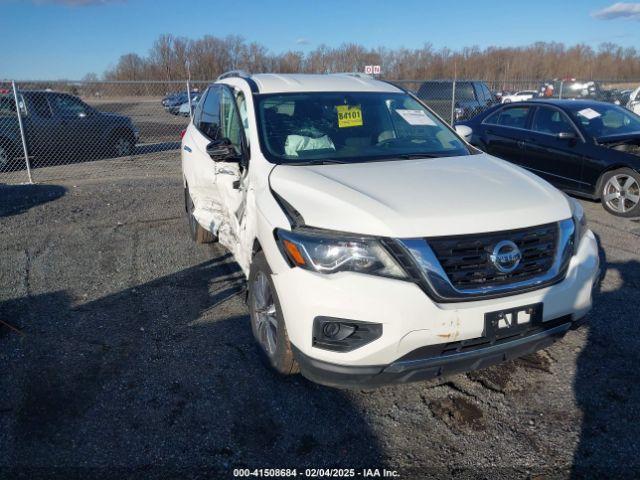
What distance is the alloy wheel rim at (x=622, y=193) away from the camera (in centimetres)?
709

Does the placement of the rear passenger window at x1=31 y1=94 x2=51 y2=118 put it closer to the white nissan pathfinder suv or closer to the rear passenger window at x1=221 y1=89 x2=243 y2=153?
the rear passenger window at x1=221 y1=89 x2=243 y2=153

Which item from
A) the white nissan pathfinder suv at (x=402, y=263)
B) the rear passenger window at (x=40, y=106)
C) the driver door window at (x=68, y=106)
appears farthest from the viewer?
the driver door window at (x=68, y=106)

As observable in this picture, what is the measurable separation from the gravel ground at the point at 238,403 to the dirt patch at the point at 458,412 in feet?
0.03

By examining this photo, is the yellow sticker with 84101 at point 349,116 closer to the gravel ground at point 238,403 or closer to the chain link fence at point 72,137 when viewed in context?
the gravel ground at point 238,403

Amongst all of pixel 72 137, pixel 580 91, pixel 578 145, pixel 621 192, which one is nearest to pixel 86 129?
pixel 72 137

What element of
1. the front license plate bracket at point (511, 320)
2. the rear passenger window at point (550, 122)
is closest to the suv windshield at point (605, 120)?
the rear passenger window at point (550, 122)

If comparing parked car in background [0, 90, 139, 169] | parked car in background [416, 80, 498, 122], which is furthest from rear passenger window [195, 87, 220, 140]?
parked car in background [416, 80, 498, 122]

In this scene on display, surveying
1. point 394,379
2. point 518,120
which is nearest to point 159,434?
point 394,379

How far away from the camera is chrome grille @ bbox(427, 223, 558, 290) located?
8.56ft

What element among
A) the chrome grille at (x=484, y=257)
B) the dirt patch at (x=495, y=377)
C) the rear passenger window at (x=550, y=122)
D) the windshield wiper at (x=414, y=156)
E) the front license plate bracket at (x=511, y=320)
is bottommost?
the dirt patch at (x=495, y=377)

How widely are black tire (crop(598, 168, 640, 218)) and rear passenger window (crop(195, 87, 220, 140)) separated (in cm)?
549

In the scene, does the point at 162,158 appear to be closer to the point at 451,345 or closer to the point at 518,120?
the point at 518,120

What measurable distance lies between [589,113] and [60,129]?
35.9 feet

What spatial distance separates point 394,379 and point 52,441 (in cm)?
183
